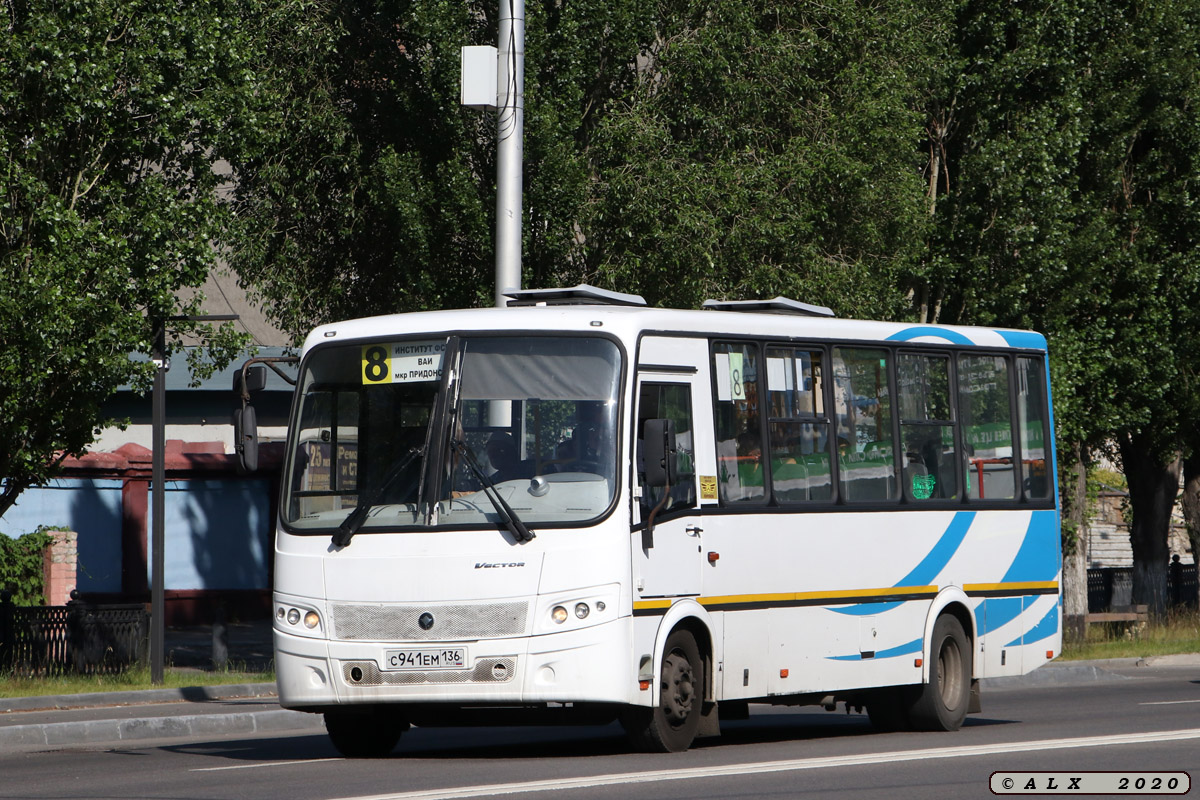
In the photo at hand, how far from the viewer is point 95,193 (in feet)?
66.2

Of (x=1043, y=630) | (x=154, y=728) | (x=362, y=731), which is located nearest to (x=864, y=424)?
(x=1043, y=630)

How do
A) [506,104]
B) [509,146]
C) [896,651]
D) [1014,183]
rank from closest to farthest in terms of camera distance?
[896,651] → [509,146] → [506,104] → [1014,183]

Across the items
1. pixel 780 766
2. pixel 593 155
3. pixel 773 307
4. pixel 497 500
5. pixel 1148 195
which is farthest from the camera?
pixel 1148 195

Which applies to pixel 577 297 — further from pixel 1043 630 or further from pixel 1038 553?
pixel 1043 630

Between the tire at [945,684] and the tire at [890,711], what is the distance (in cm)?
9

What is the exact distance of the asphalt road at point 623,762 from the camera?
9.98 meters

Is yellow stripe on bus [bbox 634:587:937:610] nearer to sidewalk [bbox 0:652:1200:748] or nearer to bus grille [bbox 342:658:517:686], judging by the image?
bus grille [bbox 342:658:517:686]

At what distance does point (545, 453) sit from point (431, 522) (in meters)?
0.84

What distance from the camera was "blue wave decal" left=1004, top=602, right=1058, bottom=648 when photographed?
15.9 metres

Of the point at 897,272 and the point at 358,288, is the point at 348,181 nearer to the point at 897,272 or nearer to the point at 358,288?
the point at 358,288

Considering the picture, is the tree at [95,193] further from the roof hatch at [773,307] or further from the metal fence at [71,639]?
the roof hatch at [773,307]

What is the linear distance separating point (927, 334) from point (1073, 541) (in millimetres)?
15813

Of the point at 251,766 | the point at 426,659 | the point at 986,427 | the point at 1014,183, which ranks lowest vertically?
the point at 251,766

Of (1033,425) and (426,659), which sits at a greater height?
(1033,425)
